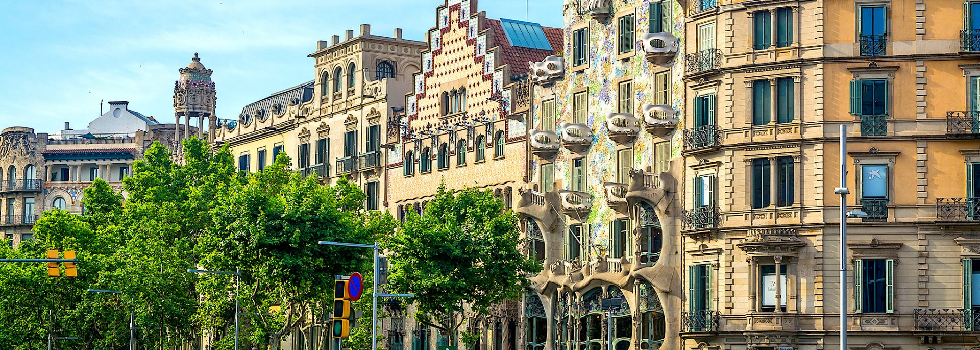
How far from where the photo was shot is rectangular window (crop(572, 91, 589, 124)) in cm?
7838

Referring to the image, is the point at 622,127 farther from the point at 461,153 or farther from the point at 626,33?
the point at 461,153

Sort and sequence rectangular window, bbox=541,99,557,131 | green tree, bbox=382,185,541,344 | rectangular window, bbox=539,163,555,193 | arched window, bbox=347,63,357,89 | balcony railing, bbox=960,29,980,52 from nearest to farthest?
1. balcony railing, bbox=960,29,980,52
2. green tree, bbox=382,185,541,344
3. rectangular window, bbox=539,163,555,193
4. rectangular window, bbox=541,99,557,131
5. arched window, bbox=347,63,357,89

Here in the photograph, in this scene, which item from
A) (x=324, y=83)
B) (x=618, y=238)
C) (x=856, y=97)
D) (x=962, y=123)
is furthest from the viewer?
(x=324, y=83)

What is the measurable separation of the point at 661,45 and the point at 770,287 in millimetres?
11675

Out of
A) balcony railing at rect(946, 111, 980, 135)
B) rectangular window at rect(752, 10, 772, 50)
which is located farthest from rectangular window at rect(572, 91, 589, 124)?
balcony railing at rect(946, 111, 980, 135)

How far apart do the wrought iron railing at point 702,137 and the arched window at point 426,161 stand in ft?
77.9

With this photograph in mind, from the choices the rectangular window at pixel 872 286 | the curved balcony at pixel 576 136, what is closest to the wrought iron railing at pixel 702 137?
the rectangular window at pixel 872 286

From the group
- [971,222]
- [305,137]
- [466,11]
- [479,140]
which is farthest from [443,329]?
[305,137]

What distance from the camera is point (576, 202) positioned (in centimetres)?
7775

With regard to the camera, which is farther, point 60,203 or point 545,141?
point 60,203

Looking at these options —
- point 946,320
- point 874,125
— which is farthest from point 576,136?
point 946,320

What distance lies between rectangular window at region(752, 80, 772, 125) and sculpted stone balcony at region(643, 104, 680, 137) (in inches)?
177

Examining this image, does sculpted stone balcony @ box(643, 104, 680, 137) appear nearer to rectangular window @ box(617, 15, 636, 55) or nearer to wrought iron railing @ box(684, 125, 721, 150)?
wrought iron railing @ box(684, 125, 721, 150)

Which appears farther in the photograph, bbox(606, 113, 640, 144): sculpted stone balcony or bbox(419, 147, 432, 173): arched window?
bbox(419, 147, 432, 173): arched window
